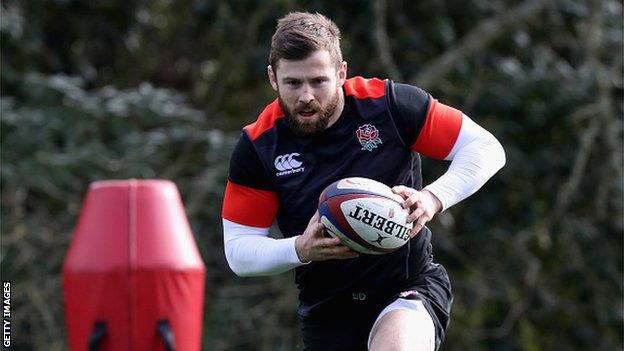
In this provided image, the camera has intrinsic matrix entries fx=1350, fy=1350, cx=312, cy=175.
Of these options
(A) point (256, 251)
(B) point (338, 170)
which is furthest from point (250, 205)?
(B) point (338, 170)

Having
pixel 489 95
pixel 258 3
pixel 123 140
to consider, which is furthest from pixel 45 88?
pixel 489 95

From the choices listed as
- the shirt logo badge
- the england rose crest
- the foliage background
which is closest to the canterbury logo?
the shirt logo badge

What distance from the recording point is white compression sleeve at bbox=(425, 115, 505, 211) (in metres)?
4.98

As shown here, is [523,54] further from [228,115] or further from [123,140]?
[123,140]

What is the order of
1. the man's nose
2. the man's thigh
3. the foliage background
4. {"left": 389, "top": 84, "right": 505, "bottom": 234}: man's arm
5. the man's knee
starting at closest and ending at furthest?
the man's knee < the man's nose < {"left": 389, "top": 84, "right": 505, "bottom": 234}: man's arm < the man's thigh < the foliage background

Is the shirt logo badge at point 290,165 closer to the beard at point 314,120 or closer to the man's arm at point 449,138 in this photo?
the beard at point 314,120

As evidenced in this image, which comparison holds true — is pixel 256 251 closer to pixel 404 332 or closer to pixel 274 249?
pixel 274 249

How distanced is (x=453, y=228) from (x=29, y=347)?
3449 millimetres

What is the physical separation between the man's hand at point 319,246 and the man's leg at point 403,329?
332mm

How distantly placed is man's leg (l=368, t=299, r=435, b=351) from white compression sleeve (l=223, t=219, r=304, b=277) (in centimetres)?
39

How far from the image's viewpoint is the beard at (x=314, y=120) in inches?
195

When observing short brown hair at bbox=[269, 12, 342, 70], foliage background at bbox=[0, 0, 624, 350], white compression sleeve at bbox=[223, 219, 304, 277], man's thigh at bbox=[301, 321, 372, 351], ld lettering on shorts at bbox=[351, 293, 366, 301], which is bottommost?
foliage background at bbox=[0, 0, 624, 350]

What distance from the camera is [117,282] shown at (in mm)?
5488

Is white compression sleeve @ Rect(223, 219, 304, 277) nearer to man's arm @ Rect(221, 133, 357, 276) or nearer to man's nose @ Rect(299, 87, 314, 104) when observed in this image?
man's arm @ Rect(221, 133, 357, 276)
